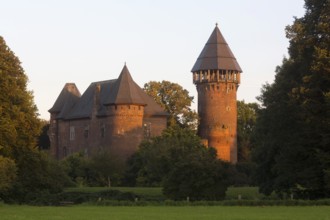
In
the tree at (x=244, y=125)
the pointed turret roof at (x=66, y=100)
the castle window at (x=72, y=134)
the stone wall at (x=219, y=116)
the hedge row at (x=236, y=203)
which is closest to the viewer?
the hedge row at (x=236, y=203)

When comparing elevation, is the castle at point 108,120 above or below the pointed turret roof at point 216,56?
below

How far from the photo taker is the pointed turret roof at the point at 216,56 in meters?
94.3

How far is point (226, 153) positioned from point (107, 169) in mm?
19799

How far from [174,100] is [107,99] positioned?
11.6 metres

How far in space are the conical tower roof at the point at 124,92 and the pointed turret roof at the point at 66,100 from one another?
11.2 meters

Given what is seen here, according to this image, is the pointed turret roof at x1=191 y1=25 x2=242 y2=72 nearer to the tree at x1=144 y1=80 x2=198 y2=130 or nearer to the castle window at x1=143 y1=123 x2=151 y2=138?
the tree at x1=144 y1=80 x2=198 y2=130

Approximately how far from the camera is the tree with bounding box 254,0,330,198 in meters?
39.1

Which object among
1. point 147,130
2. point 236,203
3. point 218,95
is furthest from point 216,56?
point 236,203

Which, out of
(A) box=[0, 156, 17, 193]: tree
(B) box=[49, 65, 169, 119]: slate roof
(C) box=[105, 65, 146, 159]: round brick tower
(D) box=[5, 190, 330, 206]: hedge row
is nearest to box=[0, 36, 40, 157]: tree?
(A) box=[0, 156, 17, 193]: tree

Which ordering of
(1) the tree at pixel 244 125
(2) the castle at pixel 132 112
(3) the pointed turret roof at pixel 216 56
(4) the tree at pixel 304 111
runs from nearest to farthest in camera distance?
(4) the tree at pixel 304 111 < (2) the castle at pixel 132 112 < (3) the pointed turret roof at pixel 216 56 < (1) the tree at pixel 244 125

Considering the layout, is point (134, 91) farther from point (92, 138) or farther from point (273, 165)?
point (273, 165)

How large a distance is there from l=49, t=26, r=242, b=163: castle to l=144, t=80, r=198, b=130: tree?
1.70 m

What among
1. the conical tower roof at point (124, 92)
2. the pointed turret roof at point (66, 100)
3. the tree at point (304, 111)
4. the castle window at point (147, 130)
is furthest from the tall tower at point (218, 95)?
the tree at point (304, 111)

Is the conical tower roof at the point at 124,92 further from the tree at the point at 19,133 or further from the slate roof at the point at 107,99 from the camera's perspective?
the tree at the point at 19,133
